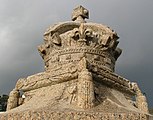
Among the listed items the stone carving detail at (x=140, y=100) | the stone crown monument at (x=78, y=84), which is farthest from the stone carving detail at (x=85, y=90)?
the stone carving detail at (x=140, y=100)

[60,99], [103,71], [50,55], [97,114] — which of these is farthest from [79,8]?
[97,114]

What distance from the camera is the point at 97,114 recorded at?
5156mm

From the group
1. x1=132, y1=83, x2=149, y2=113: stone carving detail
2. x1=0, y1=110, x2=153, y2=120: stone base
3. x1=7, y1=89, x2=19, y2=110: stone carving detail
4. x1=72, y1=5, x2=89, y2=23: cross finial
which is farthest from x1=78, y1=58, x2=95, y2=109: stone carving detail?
x1=72, y1=5, x2=89, y2=23: cross finial

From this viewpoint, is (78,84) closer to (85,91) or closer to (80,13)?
(85,91)

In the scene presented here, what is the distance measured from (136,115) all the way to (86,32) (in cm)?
220

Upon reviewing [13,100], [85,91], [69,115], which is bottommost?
[69,115]

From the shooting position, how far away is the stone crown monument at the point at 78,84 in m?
5.29

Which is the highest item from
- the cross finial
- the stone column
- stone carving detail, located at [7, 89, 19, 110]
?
the cross finial

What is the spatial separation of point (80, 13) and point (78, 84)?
105 inches

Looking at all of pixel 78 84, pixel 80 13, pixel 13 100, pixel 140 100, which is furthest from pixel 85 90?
pixel 80 13

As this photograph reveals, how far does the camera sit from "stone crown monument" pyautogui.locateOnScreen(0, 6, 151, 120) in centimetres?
529

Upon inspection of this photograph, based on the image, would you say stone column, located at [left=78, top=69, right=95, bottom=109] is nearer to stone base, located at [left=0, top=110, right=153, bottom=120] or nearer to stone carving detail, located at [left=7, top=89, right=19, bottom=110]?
stone base, located at [left=0, top=110, right=153, bottom=120]

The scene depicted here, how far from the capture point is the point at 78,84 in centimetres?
566

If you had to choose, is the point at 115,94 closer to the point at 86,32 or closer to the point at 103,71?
the point at 103,71
